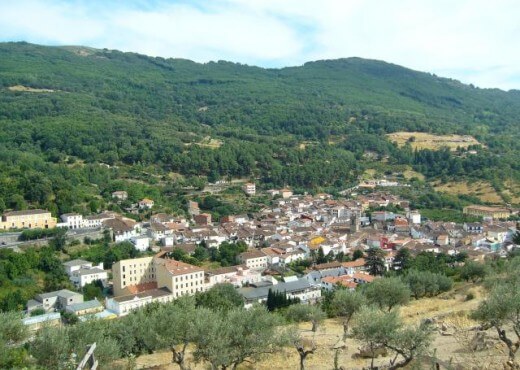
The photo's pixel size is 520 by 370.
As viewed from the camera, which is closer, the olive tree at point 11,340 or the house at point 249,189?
the olive tree at point 11,340

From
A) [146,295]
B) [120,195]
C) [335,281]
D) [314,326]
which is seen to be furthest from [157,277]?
[120,195]

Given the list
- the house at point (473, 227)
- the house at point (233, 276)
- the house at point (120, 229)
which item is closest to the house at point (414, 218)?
the house at point (473, 227)

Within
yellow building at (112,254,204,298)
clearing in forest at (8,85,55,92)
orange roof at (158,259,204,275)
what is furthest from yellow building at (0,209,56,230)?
clearing in forest at (8,85,55,92)

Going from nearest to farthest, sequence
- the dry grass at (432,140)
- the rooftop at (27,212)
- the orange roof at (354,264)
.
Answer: the orange roof at (354,264)
the rooftop at (27,212)
the dry grass at (432,140)

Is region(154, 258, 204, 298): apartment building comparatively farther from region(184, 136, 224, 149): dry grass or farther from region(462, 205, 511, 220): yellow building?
region(184, 136, 224, 149): dry grass

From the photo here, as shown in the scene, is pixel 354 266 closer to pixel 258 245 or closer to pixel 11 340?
pixel 258 245

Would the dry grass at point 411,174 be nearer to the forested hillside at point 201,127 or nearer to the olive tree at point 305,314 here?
the forested hillside at point 201,127

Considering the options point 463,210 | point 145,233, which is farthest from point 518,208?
point 145,233
